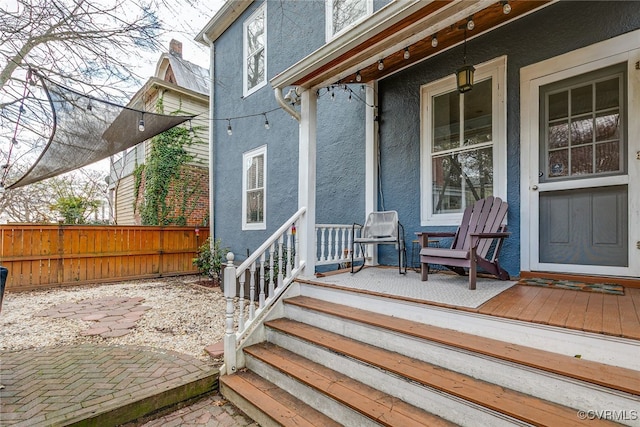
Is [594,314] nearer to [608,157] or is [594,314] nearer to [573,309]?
[573,309]

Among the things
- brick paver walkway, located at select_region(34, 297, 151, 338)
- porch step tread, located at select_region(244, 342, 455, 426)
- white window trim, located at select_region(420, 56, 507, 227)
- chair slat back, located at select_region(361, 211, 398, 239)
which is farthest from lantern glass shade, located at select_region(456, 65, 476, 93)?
brick paver walkway, located at select_region(34, 297, 151, 338)

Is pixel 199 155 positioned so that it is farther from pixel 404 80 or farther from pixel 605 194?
pixel 605 194

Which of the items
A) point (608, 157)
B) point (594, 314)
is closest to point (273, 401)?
point (594, 314)

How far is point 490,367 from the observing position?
178cm

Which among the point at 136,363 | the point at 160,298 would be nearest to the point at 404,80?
the point at 136,363

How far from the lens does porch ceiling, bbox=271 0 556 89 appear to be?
2.34m

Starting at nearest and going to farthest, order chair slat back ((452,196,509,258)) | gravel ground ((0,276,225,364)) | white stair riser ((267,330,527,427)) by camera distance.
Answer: white stair riser ((267,330,527,427)), chair slat back ((452,196,509,258)), gravel ground ((0,276,225,364))

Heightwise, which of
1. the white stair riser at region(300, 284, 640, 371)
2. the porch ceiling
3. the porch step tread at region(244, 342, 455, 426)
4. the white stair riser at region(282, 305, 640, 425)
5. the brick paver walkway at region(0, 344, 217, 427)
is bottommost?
the brick paver walkway at region(0, 344, 217, 427)

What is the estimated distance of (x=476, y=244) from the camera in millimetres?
2627

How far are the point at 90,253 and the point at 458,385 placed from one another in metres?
7.39

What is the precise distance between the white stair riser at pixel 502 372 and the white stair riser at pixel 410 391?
0.79ft

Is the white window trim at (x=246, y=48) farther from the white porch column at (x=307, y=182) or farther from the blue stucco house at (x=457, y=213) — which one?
the white porch column at (x=307, y=182)

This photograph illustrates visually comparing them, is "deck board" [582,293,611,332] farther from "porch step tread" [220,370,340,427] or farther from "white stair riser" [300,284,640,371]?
"porch step tread" [220,370,340,427]

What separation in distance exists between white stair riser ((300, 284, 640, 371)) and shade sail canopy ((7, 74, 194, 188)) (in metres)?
3.62
